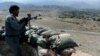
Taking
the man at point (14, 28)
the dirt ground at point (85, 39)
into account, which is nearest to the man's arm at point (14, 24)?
the man at point (14, 28)

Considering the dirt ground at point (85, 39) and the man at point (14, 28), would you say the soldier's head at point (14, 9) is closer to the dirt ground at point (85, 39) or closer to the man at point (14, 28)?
the man at point (14, 28)

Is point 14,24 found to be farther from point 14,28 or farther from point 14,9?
point 14,9

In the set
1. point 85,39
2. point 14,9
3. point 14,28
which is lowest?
point 85,39

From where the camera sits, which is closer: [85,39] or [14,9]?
[14,9]

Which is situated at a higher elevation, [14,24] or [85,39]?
[14,24]

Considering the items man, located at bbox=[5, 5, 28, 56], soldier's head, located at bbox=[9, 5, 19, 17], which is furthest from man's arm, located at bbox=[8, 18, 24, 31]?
soldier's head, located at bbox=[9, 5, 19, 17]

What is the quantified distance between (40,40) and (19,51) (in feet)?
5.24

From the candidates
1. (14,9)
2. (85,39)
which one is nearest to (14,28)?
(14,9)

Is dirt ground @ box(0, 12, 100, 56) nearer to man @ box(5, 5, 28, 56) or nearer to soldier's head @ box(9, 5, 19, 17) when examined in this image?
man @ box(5, 5, 28, 56)

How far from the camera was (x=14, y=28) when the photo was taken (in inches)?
326

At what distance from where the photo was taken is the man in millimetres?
8281

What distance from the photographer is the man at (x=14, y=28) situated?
326 inches

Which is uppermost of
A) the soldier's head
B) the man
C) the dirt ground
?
the soldier's head

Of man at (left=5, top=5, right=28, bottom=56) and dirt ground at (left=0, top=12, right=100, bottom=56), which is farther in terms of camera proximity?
dirt ground at (left=0, top=12, right=100, bottom=56)
